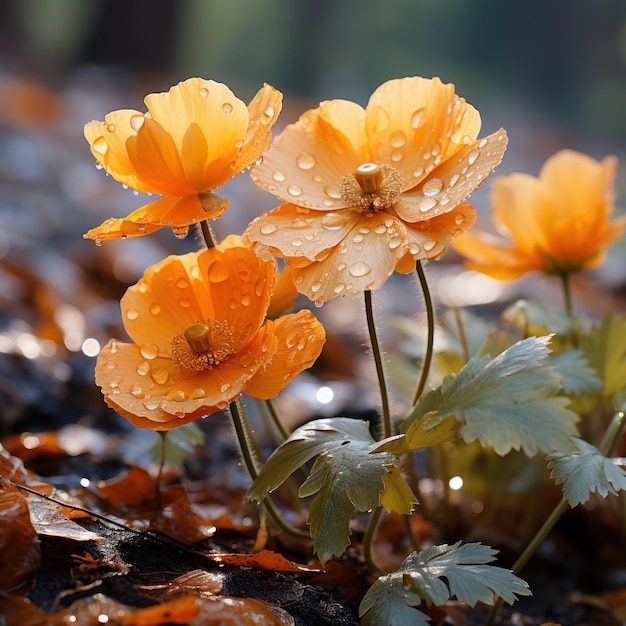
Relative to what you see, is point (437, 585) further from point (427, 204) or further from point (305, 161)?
point (305, 161)

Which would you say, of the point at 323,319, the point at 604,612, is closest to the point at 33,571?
the point at 604,612

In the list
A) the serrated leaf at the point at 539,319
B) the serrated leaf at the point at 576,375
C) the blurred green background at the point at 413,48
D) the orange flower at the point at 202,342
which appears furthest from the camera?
the blurred green background at the point at 413,48

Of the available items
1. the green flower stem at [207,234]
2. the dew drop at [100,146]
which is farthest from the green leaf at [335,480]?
the dew drop at [100,146]

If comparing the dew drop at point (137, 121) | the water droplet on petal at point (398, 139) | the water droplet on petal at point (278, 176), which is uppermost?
the water droplet on petal at point (398, 139)

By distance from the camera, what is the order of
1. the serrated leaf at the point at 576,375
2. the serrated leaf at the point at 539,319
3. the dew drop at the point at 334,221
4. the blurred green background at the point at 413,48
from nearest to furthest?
the dew drop at the point at 334,221 → the serrated leaf at the point at 576,375 → the serrated leaf at the point at 539,319 → the blurred green background at the point at 413,48

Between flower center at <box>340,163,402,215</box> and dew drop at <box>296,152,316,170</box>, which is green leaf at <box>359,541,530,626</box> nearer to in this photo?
flower center at <box>340,163,402,215</box>

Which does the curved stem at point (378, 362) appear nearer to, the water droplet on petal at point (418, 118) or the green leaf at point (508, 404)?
the green leaf at point (508, 404)

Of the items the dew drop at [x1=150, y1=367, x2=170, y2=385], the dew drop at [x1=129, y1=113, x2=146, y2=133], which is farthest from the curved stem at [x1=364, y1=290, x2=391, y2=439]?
the dew drop at [x1=129, y1=113, x2=146, y2=133]
